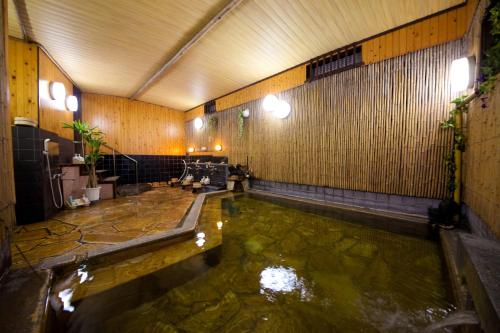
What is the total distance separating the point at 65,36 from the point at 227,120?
237 inches

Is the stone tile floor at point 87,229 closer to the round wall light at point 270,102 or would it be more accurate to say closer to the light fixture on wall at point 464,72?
the round wall light at point 270,102

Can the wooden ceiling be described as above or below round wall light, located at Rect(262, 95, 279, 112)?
above

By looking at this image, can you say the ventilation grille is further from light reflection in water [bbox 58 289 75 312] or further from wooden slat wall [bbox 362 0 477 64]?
light reflection in water [bbox 58 289 75 312]

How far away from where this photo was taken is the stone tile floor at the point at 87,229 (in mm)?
2949

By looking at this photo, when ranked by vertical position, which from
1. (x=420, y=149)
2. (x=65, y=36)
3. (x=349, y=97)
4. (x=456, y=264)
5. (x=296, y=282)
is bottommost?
(x=296, y=282)

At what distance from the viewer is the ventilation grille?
549 centimetres

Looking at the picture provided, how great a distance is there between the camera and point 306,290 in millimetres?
2191

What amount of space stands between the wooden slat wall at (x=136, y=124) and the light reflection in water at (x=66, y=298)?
31.1ft

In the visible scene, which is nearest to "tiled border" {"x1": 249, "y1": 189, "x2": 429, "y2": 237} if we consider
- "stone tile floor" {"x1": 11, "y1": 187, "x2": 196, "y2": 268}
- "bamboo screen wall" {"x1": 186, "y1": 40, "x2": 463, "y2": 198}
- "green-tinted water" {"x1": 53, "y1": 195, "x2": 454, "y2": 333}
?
"green-tinted water" {"x1": 53, "y1": 195, "x2": 454, "y2": 333}

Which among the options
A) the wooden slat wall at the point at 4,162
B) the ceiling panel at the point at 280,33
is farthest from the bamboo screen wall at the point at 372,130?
the wooden slat wall at the point at 4,162

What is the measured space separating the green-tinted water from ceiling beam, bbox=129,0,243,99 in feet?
15.4

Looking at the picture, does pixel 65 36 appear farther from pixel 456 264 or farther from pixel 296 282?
pixel 456 264

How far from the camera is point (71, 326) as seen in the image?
1.71 m

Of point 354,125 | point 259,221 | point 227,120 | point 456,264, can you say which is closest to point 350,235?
point 456,264
